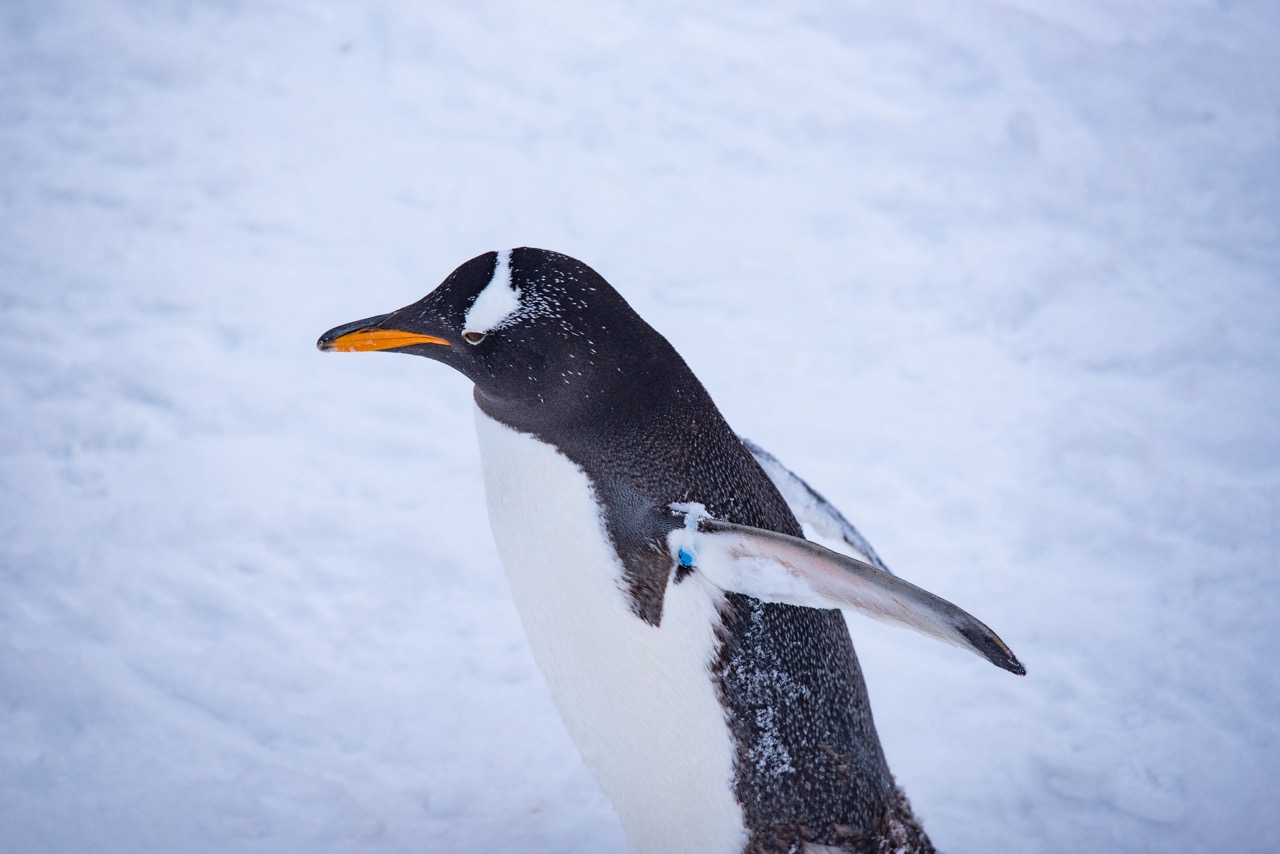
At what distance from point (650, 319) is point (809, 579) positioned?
146 cm

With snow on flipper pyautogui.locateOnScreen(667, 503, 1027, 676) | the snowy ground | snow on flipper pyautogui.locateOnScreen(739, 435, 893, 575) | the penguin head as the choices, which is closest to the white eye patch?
the penguin head

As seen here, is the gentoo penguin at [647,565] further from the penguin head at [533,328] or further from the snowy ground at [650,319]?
the snowy ground at [650,319]

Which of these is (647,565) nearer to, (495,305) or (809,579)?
(809,579)

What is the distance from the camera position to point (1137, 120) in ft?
9.47

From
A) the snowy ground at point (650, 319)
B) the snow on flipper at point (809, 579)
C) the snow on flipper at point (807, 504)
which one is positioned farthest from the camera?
the snowy ground at point (650, 319)

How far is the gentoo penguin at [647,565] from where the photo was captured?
1.13 meters

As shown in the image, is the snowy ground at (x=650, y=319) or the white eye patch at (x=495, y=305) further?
the snowy ground at (x=650, y=319)

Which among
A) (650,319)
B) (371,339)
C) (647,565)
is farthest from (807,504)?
(650,319)

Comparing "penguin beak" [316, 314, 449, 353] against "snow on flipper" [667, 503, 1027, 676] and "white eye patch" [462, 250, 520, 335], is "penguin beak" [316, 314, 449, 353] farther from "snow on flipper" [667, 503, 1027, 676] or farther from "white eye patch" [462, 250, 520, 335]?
"snow on flipper" [667, 503, 1027, 676]

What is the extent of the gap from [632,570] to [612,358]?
24 cm

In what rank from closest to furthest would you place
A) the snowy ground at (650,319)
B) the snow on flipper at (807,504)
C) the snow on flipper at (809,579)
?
the snow on flipper at (809,579) → the snow on flipper at (807,504) → the snowy ground at (650,319)

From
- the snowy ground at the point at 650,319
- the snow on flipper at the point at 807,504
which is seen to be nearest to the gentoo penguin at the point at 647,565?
the snow on flipper at the point at 807,504

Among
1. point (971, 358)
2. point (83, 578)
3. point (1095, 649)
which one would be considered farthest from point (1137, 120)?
point (83, 578)

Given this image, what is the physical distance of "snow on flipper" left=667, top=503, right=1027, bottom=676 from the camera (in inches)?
36.2
